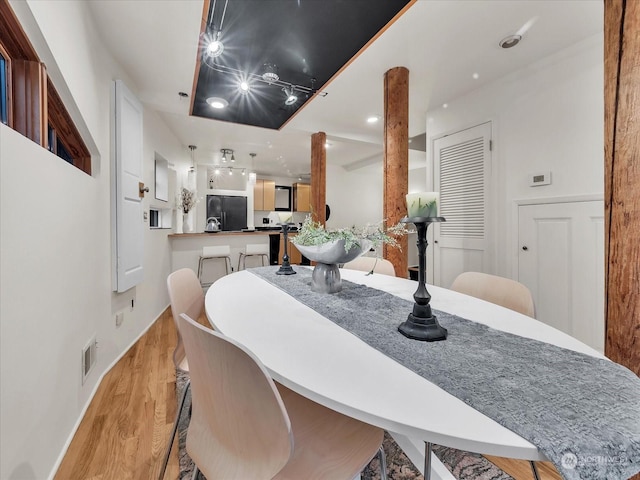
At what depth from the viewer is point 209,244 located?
4484 mm

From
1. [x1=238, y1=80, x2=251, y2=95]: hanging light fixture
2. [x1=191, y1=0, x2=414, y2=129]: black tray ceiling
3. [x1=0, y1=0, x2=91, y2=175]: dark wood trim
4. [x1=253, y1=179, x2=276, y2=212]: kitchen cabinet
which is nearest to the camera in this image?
[x1=0, y1=0, x2=91, y2=175]: dark wood trim

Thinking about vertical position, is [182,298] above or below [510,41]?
below

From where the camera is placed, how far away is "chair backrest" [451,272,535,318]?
1197mm

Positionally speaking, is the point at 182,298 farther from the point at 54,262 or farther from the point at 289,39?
the point at 289,39

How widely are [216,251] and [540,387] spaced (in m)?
4.30

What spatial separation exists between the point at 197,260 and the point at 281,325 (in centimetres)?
386

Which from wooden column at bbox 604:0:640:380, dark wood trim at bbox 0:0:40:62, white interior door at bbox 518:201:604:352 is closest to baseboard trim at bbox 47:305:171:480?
dark wood trim at bbox 0:0:40:62

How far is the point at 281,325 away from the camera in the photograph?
97 cm

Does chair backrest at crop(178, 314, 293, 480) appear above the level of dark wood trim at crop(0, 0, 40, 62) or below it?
below

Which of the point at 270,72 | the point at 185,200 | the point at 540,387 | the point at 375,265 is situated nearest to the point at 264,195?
the point at 185,200

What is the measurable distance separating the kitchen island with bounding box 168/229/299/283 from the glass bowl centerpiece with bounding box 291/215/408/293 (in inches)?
130

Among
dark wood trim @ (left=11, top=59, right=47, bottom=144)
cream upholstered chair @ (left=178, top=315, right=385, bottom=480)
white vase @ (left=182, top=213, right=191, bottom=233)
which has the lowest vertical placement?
cream upholstered chair @ (left=178, top=315, right=385, bottom=480)

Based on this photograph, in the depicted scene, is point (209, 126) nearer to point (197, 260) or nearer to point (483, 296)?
point (197, 260)

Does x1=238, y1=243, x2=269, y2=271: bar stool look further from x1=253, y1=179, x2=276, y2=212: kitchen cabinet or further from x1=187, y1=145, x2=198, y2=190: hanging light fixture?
x1=253, y1=179, x2=276, y2=212: kitchen cabinet
